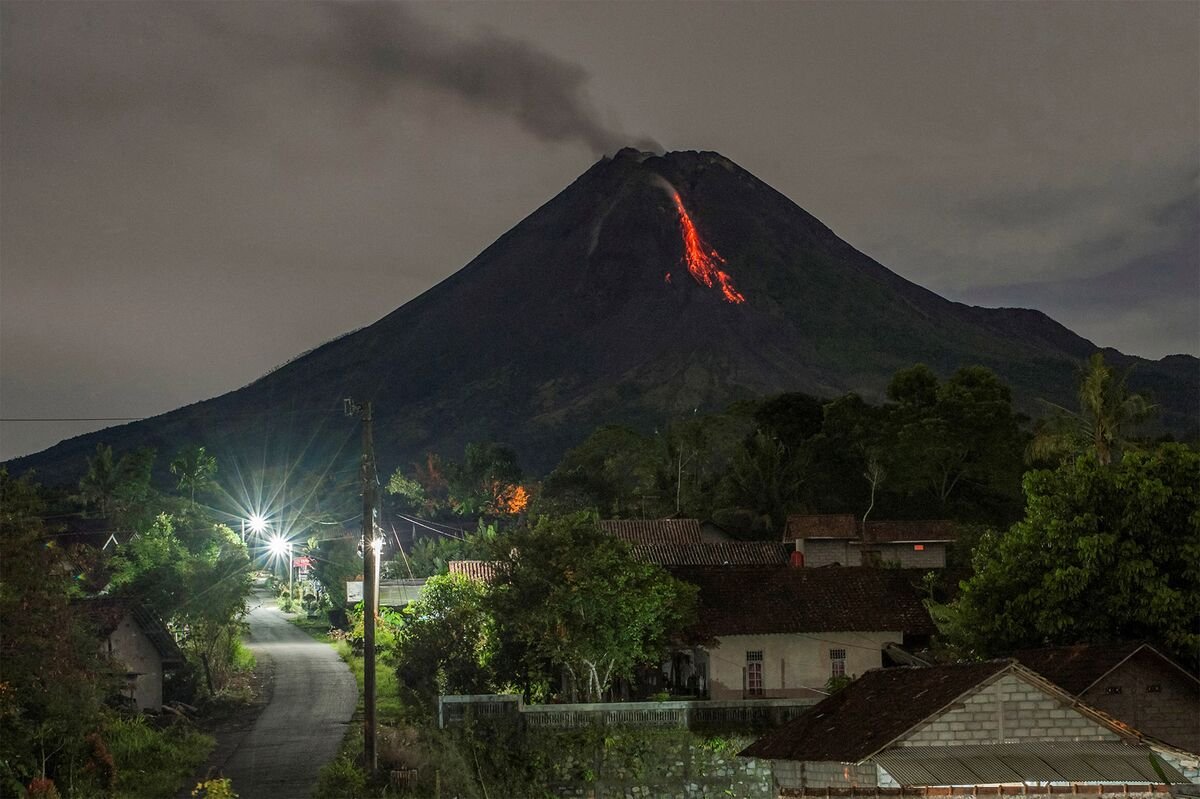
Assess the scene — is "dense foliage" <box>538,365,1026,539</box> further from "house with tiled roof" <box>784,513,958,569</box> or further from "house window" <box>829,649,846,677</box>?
"house window" <box>829,649,846,677</box>

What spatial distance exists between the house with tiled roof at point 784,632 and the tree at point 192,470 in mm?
58100

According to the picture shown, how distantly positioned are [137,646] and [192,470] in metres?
54.5

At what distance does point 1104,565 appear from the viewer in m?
30.7

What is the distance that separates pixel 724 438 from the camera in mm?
81000

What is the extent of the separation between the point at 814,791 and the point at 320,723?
62.3 ft

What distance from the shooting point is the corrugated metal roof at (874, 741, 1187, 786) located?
19.6 meters

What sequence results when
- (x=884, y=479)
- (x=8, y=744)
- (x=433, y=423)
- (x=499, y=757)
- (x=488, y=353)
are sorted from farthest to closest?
(x=488, y=353) < (x=433, y=423) < (x=884, y=479) < (x=499, y=757) < (x=8, y=744)

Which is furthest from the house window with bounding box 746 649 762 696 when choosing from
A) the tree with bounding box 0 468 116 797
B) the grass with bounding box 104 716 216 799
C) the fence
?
the tree with bounding box 0 468 116 797

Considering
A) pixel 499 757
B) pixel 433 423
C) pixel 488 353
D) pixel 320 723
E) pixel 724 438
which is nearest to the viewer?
pixel 499 757

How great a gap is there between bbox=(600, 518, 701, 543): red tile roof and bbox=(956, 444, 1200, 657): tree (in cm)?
2483

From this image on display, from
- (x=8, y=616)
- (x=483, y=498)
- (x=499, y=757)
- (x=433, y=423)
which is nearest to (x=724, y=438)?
(x=483, y=498)

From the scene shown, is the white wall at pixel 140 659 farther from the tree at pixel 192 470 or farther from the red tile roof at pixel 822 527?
the tree at pixel 192 470

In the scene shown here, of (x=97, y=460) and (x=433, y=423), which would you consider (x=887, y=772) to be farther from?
(x=433, y=423)

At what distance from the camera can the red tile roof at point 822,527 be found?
55062 millimetres
